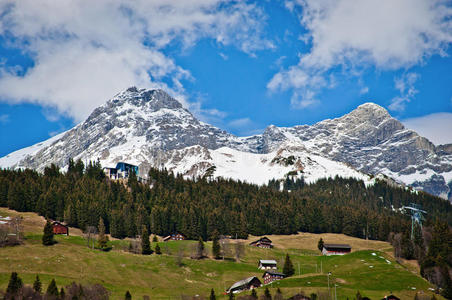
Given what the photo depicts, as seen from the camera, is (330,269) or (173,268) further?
(330,269)

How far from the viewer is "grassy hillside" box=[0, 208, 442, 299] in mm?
113750

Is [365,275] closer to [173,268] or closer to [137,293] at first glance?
[173,268]

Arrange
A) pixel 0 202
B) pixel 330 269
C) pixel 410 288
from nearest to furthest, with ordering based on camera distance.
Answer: pixel 410 288 → pixel 330 269 → pixel 0 202

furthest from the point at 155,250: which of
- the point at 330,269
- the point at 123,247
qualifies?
the point at 330,269

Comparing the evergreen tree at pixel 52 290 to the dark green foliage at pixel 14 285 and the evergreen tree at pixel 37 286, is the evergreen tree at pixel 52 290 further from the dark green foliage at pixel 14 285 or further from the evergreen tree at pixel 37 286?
the dark green foliage at pixel 14 285

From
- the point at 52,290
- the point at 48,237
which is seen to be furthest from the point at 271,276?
the point at 48,237

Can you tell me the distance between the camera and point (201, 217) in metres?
193

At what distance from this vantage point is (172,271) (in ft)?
435

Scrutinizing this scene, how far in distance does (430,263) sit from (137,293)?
82829mm

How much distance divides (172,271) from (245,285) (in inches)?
865

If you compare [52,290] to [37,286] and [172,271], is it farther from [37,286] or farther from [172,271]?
[172,271]

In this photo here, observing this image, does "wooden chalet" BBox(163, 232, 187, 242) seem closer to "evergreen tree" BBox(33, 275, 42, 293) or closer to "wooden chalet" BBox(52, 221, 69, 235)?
"wooden chalet" BBox(52, 221, 69, 235)

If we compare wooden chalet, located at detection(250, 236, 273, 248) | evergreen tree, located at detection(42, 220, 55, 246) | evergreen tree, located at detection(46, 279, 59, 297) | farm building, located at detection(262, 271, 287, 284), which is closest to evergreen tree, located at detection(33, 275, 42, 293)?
evergreen tree, located at detection(46, 279, 59, 297)

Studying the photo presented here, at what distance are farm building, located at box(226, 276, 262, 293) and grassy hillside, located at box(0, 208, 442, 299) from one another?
3.67m
